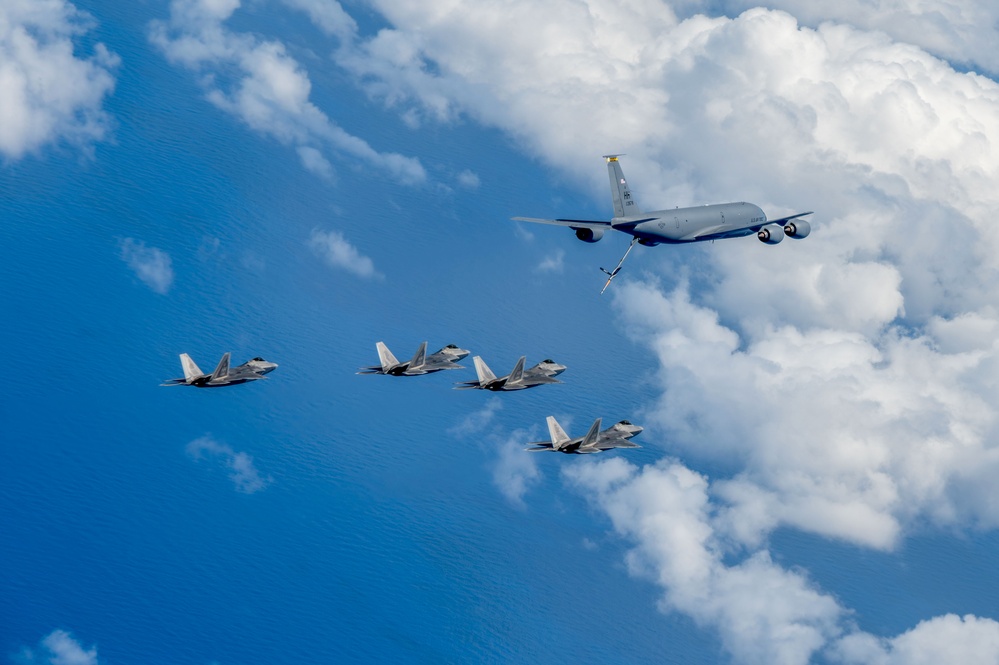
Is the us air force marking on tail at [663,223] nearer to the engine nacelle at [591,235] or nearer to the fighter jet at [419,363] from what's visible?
the engine nacelle at [591,235]

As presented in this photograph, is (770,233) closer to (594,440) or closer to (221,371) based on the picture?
(594,440)

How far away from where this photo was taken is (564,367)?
187 meters

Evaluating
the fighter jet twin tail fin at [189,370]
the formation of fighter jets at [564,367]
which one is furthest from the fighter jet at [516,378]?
the fighter jet twin tail fin at [189,370]

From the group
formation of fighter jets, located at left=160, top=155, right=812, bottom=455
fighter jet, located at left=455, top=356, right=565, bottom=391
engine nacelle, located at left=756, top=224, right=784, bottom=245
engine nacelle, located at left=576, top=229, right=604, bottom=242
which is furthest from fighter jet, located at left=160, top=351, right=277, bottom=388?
engine nacelle, located at left=756, top=224, right=784, bottom=245

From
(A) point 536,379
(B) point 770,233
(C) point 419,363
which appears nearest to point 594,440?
(A) point 536,379

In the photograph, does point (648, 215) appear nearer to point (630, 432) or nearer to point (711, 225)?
point (711, 225)

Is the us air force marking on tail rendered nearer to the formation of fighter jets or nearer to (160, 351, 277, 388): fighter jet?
the formation of fighter jets

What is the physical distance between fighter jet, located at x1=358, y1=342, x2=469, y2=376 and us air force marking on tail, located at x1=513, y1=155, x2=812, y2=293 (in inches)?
835

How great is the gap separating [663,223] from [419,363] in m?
40.3

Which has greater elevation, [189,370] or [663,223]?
[663,223]

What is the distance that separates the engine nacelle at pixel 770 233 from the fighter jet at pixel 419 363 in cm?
4971

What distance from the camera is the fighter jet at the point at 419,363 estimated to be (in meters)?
178

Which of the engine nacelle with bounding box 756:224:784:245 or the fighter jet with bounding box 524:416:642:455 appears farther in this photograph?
the engine nacelle with bounding box 756:224:784:245

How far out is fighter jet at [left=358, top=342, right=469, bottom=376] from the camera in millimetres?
178125
